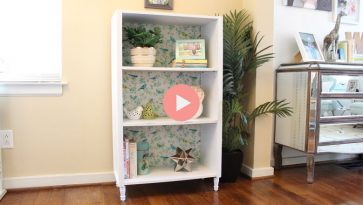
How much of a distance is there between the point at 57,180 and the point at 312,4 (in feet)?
8.39

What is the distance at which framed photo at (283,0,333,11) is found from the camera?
8.52 ft

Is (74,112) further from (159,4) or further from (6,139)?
(159,4)

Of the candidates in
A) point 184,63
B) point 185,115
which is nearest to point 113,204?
point 185,115

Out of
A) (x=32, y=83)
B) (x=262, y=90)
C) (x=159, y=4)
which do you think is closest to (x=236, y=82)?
(x=262, y=90)

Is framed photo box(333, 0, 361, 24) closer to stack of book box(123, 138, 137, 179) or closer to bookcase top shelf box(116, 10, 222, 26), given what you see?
bookcase top shelf box(116, 10, 222, 26)

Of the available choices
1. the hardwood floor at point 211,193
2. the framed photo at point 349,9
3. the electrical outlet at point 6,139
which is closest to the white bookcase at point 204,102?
the hardwood floor at point 211,193

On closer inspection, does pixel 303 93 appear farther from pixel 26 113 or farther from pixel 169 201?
pixel 26 113

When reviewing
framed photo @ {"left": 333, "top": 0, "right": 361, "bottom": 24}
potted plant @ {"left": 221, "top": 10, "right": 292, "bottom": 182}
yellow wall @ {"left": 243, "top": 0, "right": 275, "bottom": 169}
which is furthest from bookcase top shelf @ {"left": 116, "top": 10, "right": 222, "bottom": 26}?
framed photo @ {"left": 333, "top": 0, "right": 361, "bottom": 24}

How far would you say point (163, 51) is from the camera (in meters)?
2.24

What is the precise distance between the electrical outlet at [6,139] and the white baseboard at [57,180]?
0.74ft

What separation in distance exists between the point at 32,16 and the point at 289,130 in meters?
2.09

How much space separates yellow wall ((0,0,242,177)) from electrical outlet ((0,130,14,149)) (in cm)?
3

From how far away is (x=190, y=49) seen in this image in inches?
81.3
